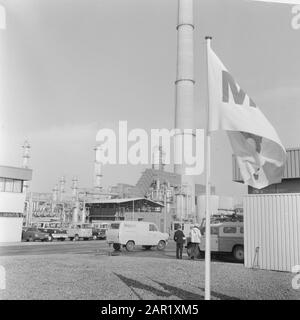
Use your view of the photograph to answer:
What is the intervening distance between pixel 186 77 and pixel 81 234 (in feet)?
46.6

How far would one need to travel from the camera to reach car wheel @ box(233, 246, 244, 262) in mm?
12929

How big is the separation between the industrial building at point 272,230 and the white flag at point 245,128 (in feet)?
12.9

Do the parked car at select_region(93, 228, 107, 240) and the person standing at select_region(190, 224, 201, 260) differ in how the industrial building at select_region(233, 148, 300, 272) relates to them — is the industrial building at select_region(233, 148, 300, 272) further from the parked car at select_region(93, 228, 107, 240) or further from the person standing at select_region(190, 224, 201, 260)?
the parked car at select_region(93, 228, 107, 240)

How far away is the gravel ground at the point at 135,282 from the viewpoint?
6.33 metres

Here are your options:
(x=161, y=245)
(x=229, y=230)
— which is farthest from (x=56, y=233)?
(x=229, y=230)

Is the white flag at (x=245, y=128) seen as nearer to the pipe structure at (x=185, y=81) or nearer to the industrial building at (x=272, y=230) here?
the industrial building at (x=272, y=230)

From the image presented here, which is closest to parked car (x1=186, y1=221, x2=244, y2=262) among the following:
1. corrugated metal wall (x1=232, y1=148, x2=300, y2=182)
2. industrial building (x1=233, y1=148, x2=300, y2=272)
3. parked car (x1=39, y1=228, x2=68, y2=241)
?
corrugated metal wall (x1=232, y1=148, x2=300, y2=182)

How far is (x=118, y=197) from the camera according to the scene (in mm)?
38500

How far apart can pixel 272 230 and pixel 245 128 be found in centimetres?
510

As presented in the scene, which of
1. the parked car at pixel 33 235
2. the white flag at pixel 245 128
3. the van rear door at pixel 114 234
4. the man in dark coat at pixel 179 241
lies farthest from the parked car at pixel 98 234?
the white flag at pixel 245 128

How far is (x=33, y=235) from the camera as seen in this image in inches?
1002

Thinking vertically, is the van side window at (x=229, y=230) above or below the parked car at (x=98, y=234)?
above
